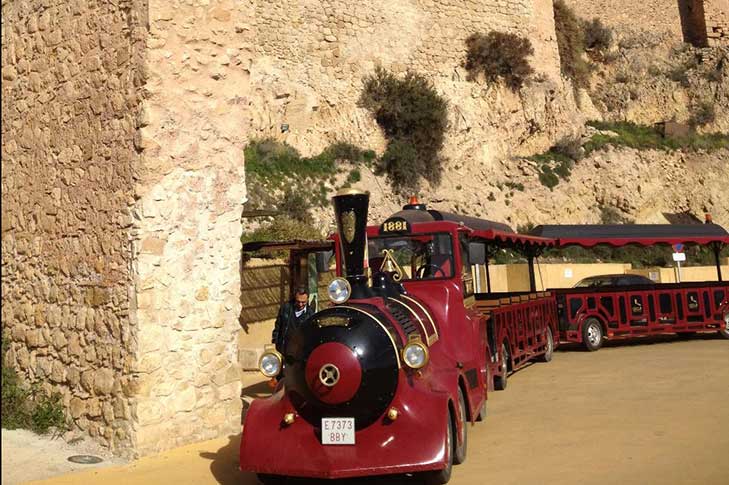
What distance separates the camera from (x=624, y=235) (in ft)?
52.4

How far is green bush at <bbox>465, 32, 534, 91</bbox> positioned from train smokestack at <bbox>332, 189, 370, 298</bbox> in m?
26.1

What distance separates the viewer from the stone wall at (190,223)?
6.72 meters

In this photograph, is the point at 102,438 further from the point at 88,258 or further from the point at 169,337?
the point at 88,258

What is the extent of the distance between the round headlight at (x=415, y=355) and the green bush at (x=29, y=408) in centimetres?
395

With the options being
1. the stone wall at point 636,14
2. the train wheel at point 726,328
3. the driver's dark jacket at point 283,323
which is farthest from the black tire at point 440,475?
the stone wall at point 636,14

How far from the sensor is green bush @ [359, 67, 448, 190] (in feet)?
89.9

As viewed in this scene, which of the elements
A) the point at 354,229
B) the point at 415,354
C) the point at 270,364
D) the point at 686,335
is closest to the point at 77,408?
the point at 270,364

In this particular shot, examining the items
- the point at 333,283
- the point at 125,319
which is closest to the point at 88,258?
the point at 125,319

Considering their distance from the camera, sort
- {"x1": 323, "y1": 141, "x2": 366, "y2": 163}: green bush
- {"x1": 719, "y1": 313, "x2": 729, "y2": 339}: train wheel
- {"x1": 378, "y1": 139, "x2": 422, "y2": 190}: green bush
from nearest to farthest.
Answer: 1. {"x1": 719, "y1": 313, "x2": 729, "y2": 339}: train wheel
2. {"x1": 323, "y1": 141, "x2": 366, "y2": 163}: green bush
3. {"x1": 378, "y1": 139, "x2": 422, "y2": 190}: green bush

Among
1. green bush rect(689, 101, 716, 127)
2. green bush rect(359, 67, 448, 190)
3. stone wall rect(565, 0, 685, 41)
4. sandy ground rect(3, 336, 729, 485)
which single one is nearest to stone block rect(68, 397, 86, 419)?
sandy ground rect(3, 336, 729, 485)

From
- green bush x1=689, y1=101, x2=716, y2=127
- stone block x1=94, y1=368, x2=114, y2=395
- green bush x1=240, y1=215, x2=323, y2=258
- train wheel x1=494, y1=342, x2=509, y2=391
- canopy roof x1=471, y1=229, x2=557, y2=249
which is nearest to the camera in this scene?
stone block x1=94, y1=368, x2=114, y2=395

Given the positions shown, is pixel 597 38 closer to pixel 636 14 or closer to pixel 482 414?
pixel 636 14

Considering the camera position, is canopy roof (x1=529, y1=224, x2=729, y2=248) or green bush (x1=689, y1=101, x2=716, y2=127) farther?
green bush (x1=689, y1=101, x2=716, y2=127)

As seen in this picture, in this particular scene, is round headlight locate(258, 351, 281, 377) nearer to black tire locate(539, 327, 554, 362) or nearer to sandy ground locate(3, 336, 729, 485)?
sandy ground locate(3, 336, 729, 485)
